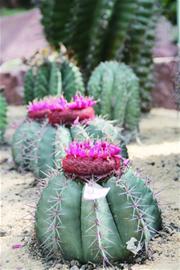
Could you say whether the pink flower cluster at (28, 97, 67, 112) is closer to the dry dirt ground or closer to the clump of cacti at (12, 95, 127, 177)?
the clump of cacti at (12, 95, 127, 177)

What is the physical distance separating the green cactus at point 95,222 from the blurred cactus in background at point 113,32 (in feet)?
11.8

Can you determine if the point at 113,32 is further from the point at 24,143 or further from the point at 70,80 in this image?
the point at 24,143

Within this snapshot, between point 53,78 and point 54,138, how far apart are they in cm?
170

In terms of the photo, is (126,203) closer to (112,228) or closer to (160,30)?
(112,228)

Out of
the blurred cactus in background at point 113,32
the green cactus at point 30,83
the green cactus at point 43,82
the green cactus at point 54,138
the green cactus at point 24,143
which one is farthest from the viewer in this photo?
the blurred cactus in background at point 113,32

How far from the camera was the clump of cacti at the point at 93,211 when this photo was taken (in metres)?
2.65

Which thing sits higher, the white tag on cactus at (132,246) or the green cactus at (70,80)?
the green cactus at (70,80)

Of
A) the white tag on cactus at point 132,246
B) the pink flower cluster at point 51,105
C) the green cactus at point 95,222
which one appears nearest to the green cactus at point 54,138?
the pink flower cluster at point 51,105

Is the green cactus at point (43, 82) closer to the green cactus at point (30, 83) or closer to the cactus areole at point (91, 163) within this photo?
the green cactus at point (30, 83)

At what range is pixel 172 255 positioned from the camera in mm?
2799

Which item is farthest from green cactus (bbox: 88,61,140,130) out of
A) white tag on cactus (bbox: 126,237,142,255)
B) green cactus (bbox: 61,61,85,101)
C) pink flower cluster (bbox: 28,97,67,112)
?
white tag on cactus (bbox: 126,237,142,255)

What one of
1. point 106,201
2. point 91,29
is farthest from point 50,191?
point 91,29

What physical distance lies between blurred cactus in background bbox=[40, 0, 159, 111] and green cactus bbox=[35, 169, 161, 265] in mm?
3591

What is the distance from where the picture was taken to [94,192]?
8.71 ft
